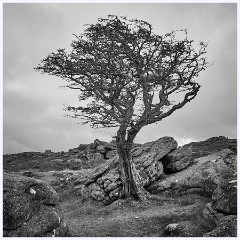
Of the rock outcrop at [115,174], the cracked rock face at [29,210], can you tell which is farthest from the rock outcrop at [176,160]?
the cracked rock face at [29,210]

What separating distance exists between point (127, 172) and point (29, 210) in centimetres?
1211

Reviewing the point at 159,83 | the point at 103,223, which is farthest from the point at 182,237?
the point at 159,83

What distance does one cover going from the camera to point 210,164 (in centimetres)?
2564

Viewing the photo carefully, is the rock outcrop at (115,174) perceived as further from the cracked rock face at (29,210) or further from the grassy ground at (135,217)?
the cracked rock face at (29,210)

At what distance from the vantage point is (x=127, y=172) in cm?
2252

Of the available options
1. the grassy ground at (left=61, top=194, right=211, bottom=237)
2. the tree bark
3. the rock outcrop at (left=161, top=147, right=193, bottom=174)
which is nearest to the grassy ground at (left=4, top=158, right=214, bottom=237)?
the grassy ground at (left=61, top=194, right=211, bottom=237)

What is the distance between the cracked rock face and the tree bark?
10050 mm

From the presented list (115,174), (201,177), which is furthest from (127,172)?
(201,177)

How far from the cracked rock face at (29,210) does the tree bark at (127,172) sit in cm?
1005

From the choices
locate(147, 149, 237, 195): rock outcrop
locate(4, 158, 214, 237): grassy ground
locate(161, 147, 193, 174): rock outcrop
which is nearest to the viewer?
locate(4, 158, 214, 237): grassy ground

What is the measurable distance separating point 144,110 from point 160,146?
8.92 m

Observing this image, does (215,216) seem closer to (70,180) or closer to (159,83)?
(159,83)

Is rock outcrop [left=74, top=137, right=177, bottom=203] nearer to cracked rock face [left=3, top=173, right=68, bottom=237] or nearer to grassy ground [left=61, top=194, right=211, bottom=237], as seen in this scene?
grassy ground [left=61, top=194, right=211, bottom=237]

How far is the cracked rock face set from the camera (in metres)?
10.7
